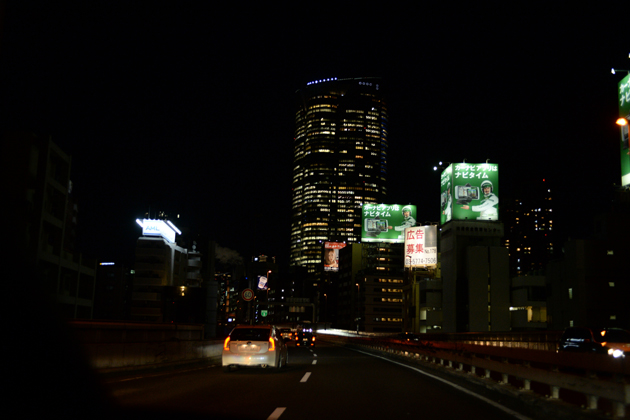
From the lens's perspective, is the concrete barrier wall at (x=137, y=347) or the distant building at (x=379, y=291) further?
the distant building at (x=379, y=291)

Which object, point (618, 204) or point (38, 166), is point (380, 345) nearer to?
point (38, 166)

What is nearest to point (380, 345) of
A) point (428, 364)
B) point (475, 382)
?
point (428, 364)

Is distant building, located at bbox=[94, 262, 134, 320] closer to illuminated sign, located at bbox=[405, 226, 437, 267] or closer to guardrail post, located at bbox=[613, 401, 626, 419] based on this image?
illuminated sign, located at bbox=[405, 226, 437, 267]

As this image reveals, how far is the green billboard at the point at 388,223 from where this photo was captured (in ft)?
331

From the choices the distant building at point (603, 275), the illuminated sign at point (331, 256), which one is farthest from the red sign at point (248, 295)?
the illuminated sign at point (331, 256)

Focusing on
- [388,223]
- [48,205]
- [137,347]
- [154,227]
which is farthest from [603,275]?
[154,227]

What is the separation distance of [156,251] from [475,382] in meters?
91.0

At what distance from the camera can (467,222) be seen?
91438 mm

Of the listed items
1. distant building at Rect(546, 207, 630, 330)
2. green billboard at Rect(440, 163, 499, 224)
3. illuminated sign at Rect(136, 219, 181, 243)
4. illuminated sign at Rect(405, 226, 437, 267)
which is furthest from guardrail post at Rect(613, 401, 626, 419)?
illuminated sign at Rect(136, 219, 181, 243)

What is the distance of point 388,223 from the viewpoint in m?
102

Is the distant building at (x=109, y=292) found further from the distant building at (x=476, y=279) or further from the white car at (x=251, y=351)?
the white car at (x=251, y=351)

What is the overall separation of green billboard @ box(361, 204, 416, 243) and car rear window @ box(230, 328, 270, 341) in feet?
272

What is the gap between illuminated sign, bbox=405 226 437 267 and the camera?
91250 millimetres

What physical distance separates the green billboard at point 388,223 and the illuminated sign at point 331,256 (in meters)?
46.2
